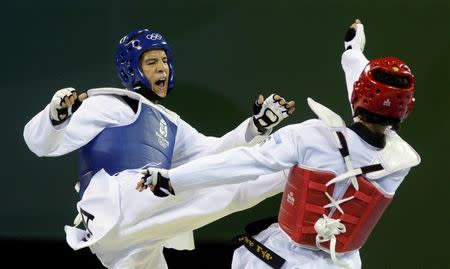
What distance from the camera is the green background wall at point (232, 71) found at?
4574mm

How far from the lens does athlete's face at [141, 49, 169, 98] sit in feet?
12.2

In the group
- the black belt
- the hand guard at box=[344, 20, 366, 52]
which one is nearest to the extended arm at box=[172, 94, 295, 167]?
the hand guard at box=[344, 20, 366, 52]

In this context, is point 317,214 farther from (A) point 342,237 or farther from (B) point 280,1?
(B) point 280,1

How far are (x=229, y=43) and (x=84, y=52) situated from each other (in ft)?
2.53

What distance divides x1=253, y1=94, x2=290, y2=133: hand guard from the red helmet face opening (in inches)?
27.1

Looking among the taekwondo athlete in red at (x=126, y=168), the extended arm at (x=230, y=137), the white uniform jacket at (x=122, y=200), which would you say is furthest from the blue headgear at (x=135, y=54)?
the extended arm at (x=230, y=137)

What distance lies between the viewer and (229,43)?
4.58 meters

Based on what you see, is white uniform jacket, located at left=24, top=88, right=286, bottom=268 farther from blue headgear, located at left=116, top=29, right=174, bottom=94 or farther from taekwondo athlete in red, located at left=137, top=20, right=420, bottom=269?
taekwondo athlete in red, located at left=137, top=20, right=420, bottom=269

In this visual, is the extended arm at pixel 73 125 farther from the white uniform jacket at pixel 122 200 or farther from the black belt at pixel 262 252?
the black belt at pixel 262 252

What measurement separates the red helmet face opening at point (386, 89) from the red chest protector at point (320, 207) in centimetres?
24

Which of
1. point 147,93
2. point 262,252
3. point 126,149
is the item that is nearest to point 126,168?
point 126,149

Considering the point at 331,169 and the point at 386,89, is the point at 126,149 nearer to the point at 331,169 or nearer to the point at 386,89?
the point at 331,169

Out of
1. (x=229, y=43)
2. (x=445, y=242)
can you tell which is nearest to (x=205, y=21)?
(x=229, y=43)

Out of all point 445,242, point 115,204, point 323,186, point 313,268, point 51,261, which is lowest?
point 51,261
